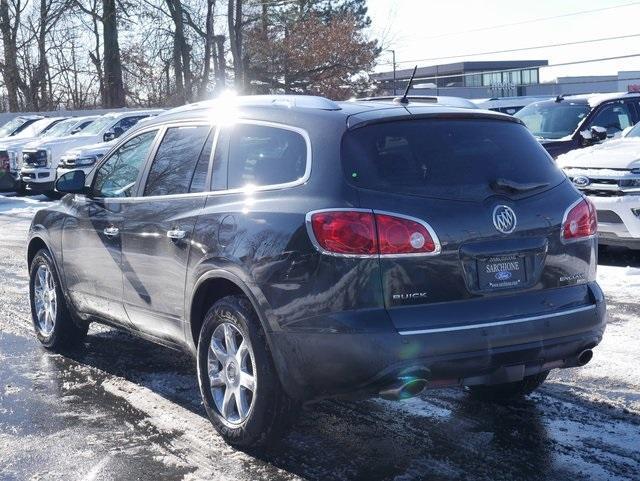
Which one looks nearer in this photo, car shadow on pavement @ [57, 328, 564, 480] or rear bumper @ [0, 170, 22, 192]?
car shadow on pavement @ [57, 328, 564, 480]

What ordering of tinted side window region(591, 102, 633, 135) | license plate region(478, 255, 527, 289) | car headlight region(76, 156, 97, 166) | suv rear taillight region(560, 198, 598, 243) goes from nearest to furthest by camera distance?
license plate region(478, 255, 527, 289) < suv rear taillight region(560, 198, 598, 243) < tinted side window region(591, 102, 633, 135) < car headlight region(76, 156, 97, 166)

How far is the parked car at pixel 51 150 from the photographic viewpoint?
75.4ft

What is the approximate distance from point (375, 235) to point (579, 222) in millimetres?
1229

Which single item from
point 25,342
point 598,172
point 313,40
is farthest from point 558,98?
point 313,40

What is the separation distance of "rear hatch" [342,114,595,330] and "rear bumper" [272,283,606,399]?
0.07 metres

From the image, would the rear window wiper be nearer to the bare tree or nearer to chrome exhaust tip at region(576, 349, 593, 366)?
chrome exhaust tip at region(576, 349, 593, 366)

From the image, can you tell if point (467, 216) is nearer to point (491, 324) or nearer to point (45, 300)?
point (491, 324)

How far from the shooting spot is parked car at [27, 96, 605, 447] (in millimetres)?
4480

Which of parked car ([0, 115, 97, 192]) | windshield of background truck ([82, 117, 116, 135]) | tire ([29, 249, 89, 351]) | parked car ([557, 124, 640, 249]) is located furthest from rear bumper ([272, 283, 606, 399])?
parked car ([0, 115, 97, 192])

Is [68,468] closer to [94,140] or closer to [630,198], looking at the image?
[630,198]

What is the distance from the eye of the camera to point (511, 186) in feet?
15.9

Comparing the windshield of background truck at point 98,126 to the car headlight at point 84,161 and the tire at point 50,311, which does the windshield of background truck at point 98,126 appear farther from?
the tire at point 50,311

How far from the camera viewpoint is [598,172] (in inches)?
418

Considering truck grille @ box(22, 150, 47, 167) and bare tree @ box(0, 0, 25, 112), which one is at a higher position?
bare tree @ box(0, 0, 25, 112)
